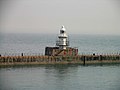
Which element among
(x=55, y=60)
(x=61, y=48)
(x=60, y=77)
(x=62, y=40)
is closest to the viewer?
(x=60, y=77)

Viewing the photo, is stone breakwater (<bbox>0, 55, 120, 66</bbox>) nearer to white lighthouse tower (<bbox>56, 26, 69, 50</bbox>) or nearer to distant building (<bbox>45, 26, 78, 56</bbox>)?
distant building (<bbox>45, 26, 78, 56</bbox>)

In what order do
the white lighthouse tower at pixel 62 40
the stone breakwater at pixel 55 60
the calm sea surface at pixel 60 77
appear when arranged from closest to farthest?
the calm sea surface at pixel 60 77 → the stone breakwater at pixel 55 60 → the white lighthouse tower at pixel 62 40

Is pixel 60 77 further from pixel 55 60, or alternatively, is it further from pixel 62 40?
pixel 62 40

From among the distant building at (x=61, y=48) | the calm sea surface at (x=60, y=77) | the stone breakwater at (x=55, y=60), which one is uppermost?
the distant building at (x=61, y=48)

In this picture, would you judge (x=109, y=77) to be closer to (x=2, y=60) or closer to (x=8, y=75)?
(x=8, y=75)

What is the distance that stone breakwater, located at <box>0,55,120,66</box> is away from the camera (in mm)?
53556

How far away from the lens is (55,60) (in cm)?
5644

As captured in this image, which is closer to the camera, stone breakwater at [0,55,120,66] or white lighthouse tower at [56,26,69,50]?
stone breakwater at [0,55,120,66]

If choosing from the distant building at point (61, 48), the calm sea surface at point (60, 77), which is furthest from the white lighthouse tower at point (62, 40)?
the calm sea surface at point (60, 77)

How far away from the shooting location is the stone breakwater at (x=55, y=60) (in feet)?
176

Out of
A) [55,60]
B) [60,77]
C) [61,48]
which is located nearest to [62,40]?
[61,48]

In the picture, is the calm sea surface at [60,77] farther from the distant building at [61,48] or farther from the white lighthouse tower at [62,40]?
the white lighthouse tower at [62,40]

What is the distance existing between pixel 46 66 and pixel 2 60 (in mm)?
6188

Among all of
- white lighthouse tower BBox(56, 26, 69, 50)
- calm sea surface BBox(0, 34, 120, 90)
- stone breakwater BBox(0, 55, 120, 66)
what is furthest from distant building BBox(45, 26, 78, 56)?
calm sea surface BBox(0, 34, 120, 90)
